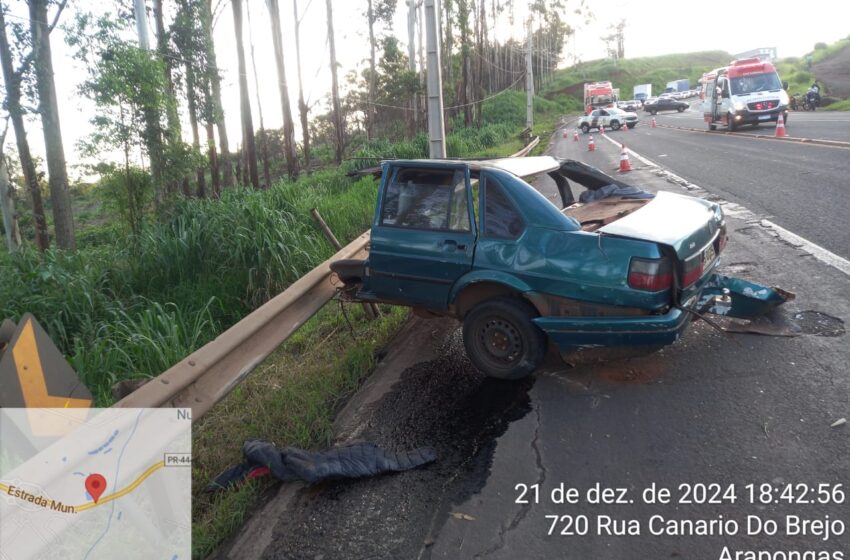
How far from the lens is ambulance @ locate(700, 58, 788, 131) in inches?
923

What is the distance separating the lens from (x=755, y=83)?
2433 cm

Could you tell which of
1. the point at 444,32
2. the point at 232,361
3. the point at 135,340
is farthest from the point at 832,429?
the point at 444,32

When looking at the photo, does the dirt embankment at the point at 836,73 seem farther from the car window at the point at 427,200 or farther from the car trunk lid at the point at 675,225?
the car window at the point at 427,200

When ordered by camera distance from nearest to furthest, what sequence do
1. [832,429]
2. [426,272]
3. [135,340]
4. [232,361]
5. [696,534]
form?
[696,534], [832,429], [232,361], [426,272], [135,340]

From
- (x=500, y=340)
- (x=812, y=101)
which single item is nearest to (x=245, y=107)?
(x=500, y=340)

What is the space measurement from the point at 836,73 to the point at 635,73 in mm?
55703

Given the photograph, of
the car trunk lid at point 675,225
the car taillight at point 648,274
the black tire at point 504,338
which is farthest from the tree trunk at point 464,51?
the car taillight at point 648,274

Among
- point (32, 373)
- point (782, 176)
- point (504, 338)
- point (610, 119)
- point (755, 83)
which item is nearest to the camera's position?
point (32, 373)

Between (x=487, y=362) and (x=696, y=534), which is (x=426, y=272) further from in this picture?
(x=696, y=534)

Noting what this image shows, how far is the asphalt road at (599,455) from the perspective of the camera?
9.75 ft

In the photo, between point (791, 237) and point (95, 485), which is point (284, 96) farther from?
point (95, 485)

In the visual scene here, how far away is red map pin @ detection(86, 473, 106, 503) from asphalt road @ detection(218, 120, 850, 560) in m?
A: 0.81

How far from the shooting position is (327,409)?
15.3 feet

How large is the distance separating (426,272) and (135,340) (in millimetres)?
2577
